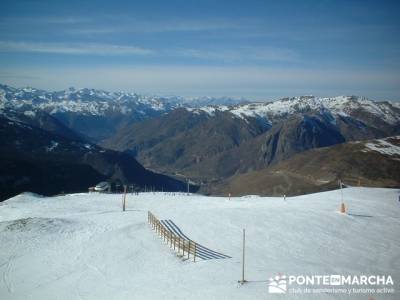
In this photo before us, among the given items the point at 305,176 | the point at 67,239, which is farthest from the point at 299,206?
the point at 305,176

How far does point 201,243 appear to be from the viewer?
120 feet

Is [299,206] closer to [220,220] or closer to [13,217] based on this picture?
[220,220]

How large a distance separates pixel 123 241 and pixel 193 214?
1106 cm

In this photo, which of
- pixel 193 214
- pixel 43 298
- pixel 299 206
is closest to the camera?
pixel 43 298

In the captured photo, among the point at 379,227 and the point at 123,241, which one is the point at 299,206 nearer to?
the point at 379,227

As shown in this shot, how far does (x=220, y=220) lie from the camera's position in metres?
44.0

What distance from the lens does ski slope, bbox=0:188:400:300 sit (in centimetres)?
2744

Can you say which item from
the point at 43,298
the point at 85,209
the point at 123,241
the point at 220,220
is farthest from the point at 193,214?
the point at 43,298

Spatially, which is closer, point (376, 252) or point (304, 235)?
point (376, 252)

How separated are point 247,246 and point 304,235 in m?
6.69

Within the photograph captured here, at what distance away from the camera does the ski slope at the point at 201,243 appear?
27.4 meters

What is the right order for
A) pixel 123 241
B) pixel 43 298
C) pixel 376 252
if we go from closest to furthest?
pixel 43 298 < pixel 376 252 < pixel 123 241

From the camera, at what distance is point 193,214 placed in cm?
4744

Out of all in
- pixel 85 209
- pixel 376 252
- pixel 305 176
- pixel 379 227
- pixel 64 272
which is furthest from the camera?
pixel 305 176
